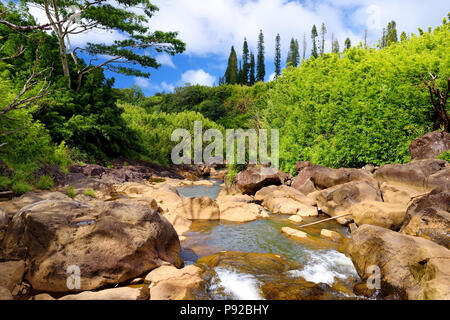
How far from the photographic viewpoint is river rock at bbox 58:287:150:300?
12.4 ft

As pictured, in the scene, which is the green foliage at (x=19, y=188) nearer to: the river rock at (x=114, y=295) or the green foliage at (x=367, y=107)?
the river rock at (x=114, y=295)

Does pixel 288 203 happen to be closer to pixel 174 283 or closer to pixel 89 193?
pixel 174 283

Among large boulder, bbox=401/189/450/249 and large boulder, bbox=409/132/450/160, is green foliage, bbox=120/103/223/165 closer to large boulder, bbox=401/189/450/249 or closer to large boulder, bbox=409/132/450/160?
large boulder, bbox=409/132/450/160

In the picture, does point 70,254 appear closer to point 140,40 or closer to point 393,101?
point 393,101

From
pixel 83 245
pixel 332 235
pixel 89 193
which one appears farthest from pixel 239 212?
pixel 89 193

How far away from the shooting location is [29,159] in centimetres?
1049

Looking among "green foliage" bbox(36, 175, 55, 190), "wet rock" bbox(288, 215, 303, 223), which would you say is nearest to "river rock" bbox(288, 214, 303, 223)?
"wet rock" bbox(288, 215, 303, 223)

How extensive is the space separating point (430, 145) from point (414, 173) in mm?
2396

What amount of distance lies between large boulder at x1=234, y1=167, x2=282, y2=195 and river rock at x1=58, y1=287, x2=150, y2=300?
31.8 feet

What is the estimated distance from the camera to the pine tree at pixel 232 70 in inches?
2702

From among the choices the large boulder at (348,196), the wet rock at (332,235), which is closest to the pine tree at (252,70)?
the large boulder at (348,196)

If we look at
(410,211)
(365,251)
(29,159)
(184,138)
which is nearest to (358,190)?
(410,211)

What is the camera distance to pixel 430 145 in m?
10.5
